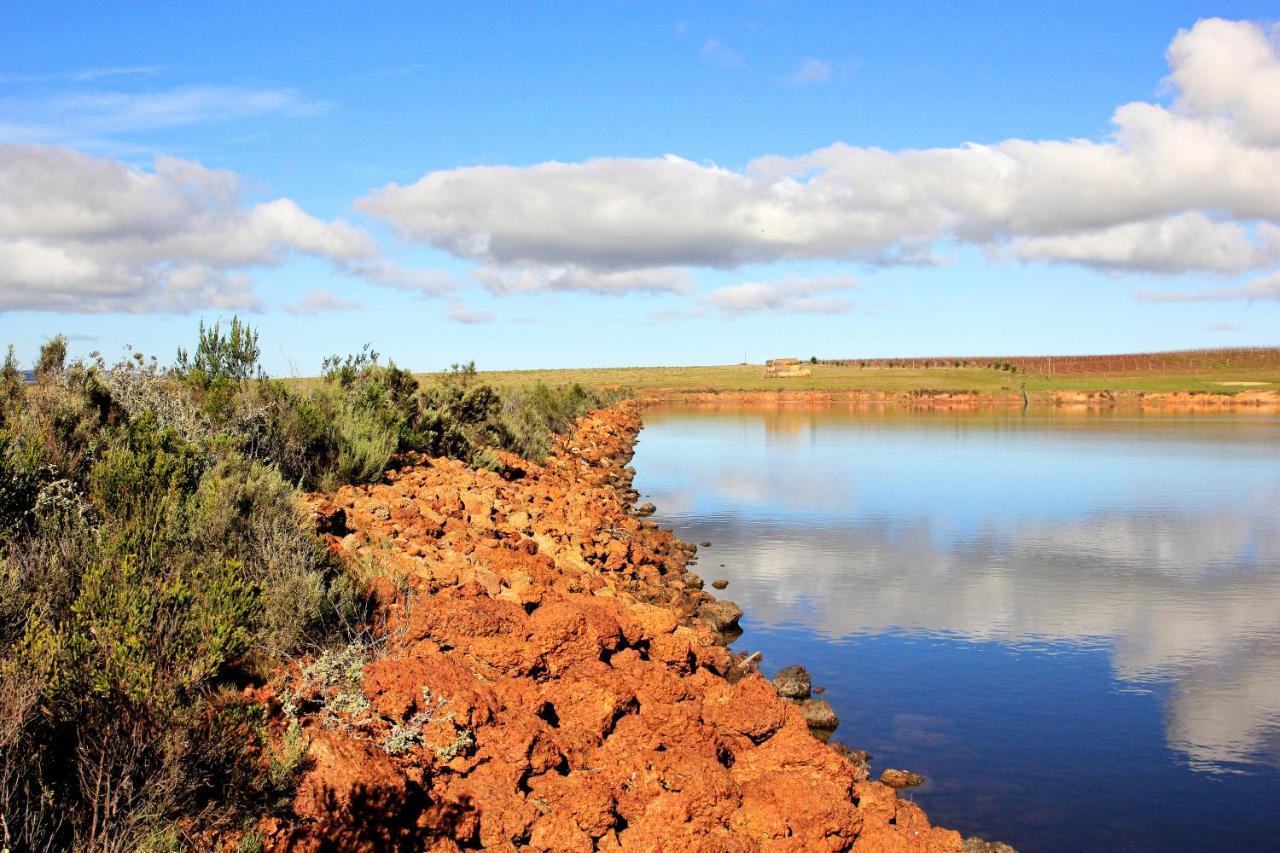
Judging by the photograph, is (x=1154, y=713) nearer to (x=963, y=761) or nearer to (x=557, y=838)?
(x=963, y=761)

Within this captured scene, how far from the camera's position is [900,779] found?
7258 millimetres

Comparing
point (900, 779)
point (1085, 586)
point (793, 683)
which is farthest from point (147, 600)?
point (1085, 586)

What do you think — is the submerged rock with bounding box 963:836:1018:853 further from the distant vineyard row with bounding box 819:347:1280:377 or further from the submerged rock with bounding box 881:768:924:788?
the distant vineyard row with bounding box 819:347:1280:377

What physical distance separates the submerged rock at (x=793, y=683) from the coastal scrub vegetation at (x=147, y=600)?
3818 millimetres

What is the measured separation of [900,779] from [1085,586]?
23.8 ft

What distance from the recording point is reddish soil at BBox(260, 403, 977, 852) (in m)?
5.08

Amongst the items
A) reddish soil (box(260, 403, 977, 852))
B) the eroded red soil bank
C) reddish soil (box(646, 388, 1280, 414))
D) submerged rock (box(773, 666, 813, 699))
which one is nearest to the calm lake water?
submerged rock (box(773, 666, 813, 699))

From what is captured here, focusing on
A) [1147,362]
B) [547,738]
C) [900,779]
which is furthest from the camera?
[1147,362]

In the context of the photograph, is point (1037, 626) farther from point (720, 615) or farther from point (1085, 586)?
point (720, 615)

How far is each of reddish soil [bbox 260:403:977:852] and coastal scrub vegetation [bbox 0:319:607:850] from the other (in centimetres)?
34

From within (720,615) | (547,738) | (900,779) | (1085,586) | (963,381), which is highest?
(963,381)

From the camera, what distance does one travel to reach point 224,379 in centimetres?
1234

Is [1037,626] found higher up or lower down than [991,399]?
lower down

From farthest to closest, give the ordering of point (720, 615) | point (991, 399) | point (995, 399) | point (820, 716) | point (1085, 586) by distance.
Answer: point (995, 399) → point (991, 399) → point (1085, 586) → point (720, 615) → point (820, 716)
